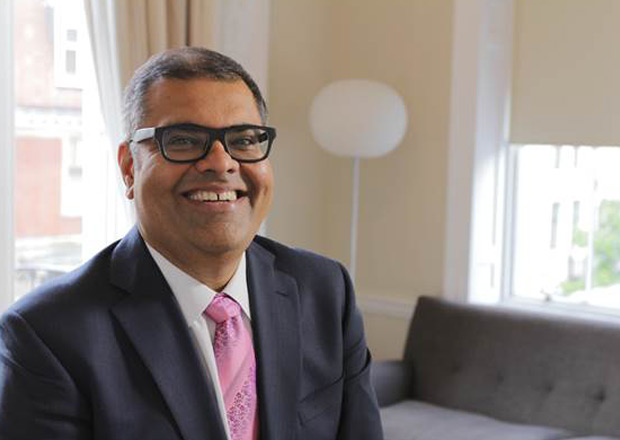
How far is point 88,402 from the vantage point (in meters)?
1.44

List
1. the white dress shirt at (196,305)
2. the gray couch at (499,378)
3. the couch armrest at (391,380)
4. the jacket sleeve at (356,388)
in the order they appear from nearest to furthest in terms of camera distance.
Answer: the white dress shirt at (196,305), the jacket sleeve at (356,388), the gray couch at (499,378), the couch armrest at (391,380)

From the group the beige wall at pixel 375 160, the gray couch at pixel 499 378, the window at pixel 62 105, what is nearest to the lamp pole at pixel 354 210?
the beige wall at pixel 375 160

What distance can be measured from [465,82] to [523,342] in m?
1.16

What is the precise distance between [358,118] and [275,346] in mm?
2839

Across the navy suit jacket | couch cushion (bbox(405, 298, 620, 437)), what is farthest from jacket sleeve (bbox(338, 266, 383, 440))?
couch cushion (bbox(405, 298, 620, 437))

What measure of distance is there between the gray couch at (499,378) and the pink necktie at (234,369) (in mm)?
2449

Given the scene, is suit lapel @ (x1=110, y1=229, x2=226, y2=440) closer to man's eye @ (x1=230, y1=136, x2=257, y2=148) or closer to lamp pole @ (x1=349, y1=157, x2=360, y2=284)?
man's eye @ (x1=230, y1=136, x2=257, y2=148)

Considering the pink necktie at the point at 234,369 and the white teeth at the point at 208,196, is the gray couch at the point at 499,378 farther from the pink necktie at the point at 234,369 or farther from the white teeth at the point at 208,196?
the white teeth at the point at 208,196

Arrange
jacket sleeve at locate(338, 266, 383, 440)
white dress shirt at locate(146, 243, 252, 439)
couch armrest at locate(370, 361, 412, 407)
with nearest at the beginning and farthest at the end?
white dress shirt at locate(146, 243, 252, 439) → jacket sleeve at locate(338, 266, 383, 440) → couch armrest at locate(370, 361, 412, 407)

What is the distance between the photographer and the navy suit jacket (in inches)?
55.8

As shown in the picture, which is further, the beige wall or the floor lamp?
the beige wall

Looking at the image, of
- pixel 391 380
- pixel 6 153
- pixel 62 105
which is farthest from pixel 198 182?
pixel 391 380

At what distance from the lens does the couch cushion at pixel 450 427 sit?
389 centimetres

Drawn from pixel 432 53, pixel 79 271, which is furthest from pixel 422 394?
pixel 79 271
